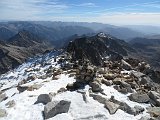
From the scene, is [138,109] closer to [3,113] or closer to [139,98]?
[139,98]

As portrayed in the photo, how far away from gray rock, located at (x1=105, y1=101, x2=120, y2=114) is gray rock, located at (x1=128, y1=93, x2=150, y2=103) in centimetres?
393

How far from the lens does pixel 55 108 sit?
24406 mm

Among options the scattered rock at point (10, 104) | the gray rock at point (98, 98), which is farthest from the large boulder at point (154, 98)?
the scattered rock at point (10, 104)

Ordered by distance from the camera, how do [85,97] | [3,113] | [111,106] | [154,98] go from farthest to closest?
1. [154,98]
2. [85,97]
3. [111,106]
4. [3,113]

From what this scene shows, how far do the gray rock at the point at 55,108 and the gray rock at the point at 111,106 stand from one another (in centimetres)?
348

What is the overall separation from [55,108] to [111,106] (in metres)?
4.99

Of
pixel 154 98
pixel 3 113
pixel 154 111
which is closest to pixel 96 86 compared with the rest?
pixel 154 98

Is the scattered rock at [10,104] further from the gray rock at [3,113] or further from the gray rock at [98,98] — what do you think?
the gray rock at [98,98]

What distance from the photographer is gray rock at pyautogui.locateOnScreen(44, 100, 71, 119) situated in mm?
24016

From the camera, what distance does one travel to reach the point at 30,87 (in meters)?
32.3

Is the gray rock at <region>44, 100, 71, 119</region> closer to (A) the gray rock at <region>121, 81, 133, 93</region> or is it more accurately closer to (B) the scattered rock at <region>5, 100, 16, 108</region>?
(B) the scattered rock at <region>5, 100, 16, 108</region>

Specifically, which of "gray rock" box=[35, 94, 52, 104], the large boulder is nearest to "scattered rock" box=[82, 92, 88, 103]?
"gray rock" box=[35, 94, 52, 104]

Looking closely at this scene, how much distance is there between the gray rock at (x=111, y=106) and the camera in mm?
24452

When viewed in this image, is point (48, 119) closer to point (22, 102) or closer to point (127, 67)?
point (22, 102)
